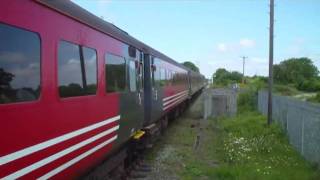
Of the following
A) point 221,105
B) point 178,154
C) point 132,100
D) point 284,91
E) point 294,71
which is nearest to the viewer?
point 132,100

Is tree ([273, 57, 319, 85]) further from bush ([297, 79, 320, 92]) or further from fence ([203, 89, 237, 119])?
fence ([203, 89, 237, 119])

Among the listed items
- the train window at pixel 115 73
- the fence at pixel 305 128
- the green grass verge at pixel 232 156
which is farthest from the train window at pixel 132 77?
the fence at pixel 305 128

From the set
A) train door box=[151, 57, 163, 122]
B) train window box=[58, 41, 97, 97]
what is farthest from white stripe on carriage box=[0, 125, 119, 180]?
train door box=[151, 57, 163, 122]

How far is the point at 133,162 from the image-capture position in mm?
11406

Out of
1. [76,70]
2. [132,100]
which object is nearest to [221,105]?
[132,100]

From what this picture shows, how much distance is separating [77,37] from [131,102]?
3536 millimetres

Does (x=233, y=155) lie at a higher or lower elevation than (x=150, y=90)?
lower

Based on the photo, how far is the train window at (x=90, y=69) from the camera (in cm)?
621

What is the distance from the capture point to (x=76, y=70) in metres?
5.82

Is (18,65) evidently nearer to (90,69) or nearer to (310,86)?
(90,69)

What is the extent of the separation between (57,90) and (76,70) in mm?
798

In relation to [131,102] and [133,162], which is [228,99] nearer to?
[133,162]

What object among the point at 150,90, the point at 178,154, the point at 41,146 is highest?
the point at 150,90

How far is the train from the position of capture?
13.4 ft
